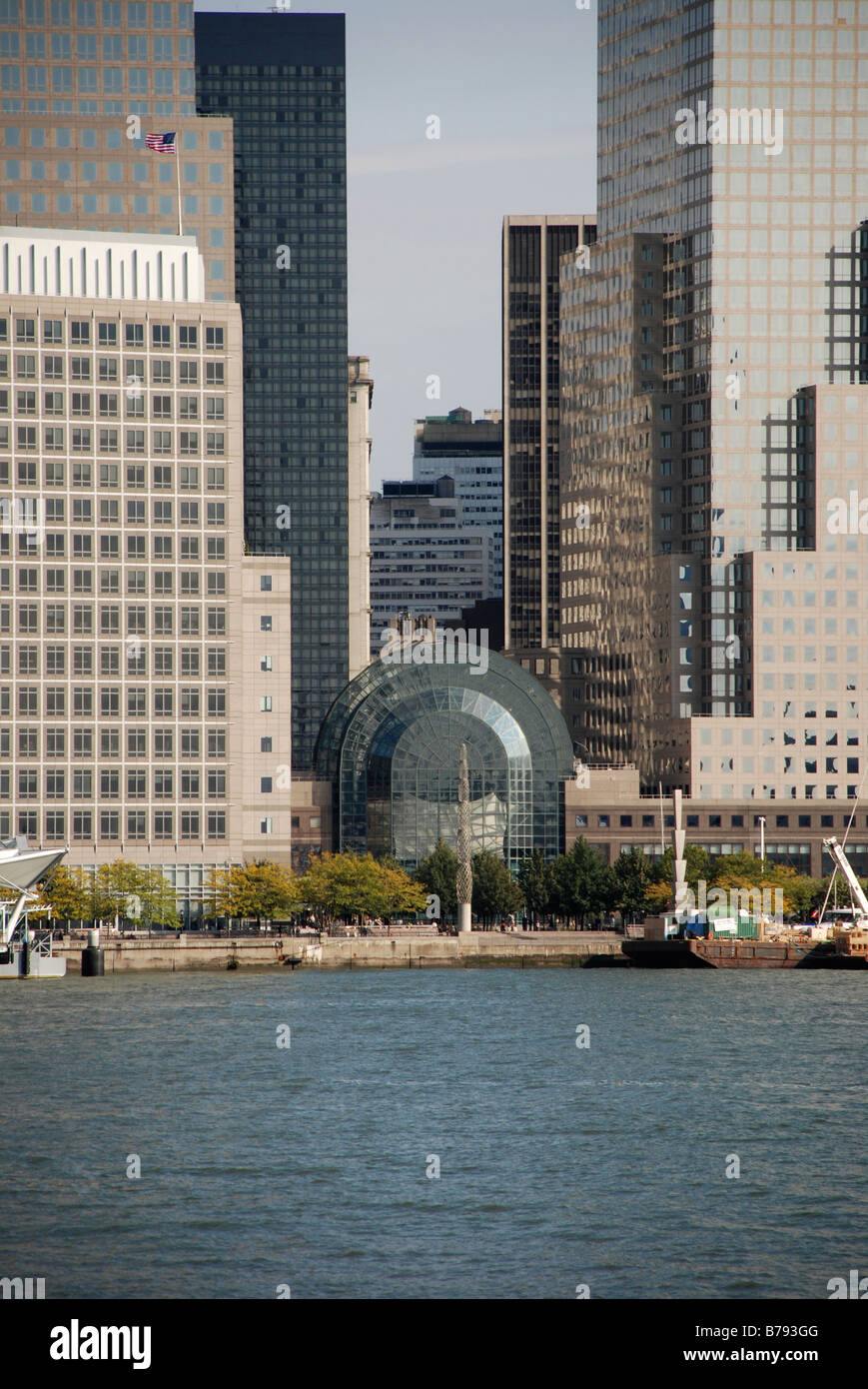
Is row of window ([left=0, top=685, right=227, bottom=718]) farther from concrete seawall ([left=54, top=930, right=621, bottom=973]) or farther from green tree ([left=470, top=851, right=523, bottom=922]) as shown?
green tree ([left=470, top=851, right=523, bottom=922])

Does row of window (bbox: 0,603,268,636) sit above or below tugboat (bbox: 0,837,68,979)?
above

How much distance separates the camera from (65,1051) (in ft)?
290

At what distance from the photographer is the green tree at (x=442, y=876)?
Answer: 183125 mm

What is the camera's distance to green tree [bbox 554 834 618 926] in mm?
184125

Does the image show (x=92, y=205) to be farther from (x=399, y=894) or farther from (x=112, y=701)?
(x=399, y=894)

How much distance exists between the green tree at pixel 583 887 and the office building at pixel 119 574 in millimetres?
30828

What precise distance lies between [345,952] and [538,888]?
3705 cm

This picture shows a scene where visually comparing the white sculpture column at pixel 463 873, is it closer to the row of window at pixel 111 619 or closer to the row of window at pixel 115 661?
the row of window at pixel 115 661

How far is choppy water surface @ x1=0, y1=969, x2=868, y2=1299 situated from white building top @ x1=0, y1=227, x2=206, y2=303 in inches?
3075

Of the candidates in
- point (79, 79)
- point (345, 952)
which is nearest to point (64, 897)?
point (345, 952)

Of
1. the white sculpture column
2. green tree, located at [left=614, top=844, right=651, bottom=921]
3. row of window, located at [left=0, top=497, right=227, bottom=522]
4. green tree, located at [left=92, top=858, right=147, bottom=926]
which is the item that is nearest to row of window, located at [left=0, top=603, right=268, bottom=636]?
row of window, located at [left=0, top=497, right=227, bottom=522]

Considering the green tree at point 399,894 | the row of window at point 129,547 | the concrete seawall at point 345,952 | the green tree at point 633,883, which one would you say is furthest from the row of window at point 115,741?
the green tree at point 633,883
